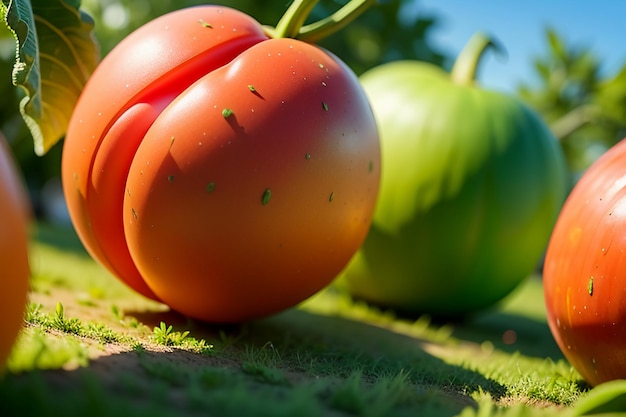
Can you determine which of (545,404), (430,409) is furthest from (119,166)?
(545,404)

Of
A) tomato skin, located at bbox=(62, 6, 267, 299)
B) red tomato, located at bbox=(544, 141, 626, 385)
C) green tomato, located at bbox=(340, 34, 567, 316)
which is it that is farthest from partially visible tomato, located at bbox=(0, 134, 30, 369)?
green tomato, located at bbox=(340, 34, 567, 316)

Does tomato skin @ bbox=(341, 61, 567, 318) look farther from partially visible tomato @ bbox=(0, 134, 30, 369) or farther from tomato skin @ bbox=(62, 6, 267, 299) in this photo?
partially visible tomato @ bbox=(0, 134, 30, 369)

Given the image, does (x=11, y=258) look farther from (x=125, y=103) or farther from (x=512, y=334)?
(x=512, y=334)

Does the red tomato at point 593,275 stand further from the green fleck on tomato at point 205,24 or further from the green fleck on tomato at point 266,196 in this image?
the green fleck on tomato at point 205,24

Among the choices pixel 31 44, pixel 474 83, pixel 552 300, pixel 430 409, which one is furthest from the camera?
pixel 474 83

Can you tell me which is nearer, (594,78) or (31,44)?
(31,44)

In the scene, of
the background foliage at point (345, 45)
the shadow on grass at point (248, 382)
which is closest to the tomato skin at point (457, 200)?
the shadow on grass at point (248, 382)

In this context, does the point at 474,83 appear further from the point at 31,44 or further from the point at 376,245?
the point at 31,44

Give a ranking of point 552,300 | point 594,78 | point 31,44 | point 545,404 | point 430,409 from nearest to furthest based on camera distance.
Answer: point 430,409
point 545,404
point 31,44
point 552,300
point 594,78
